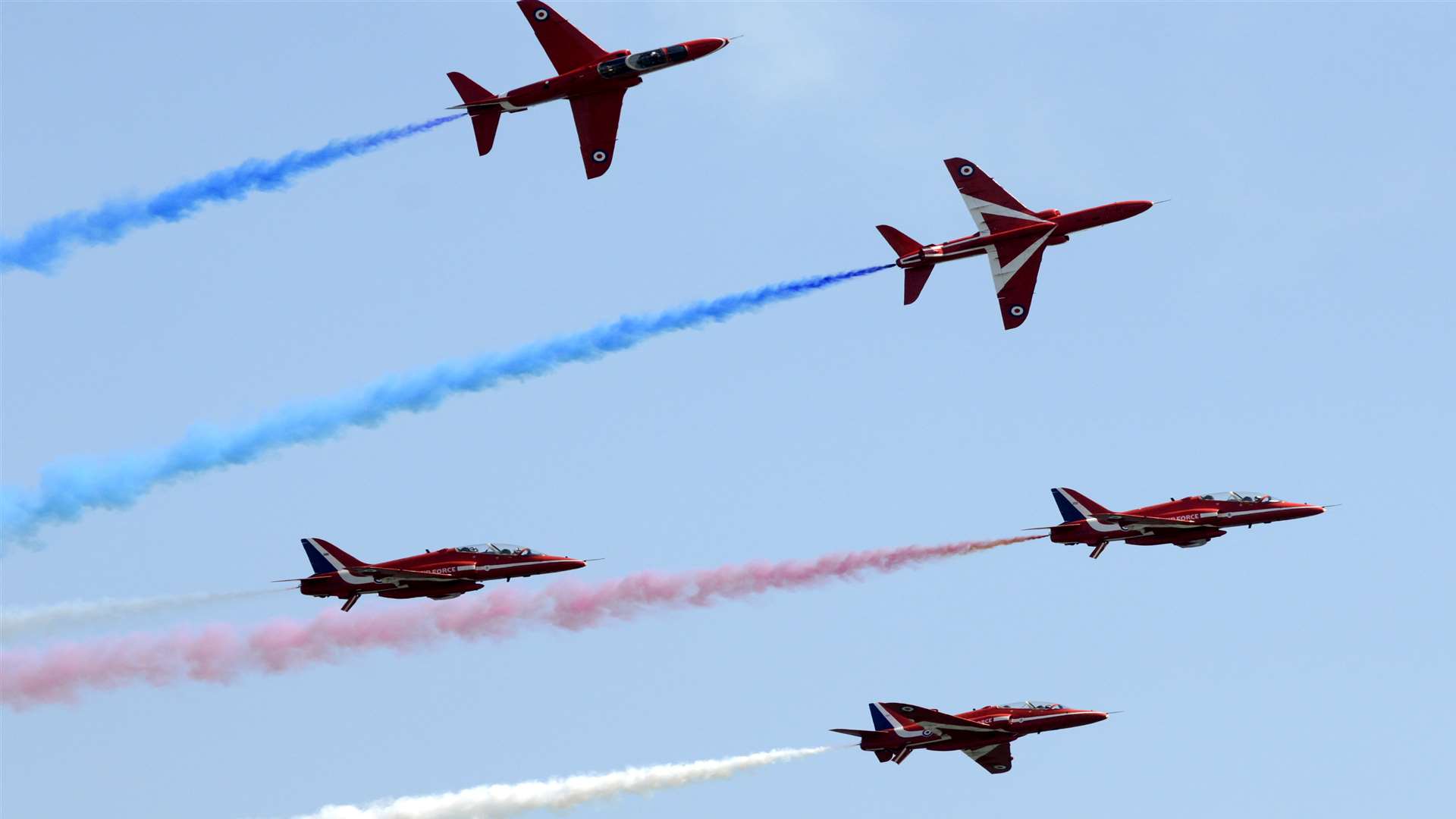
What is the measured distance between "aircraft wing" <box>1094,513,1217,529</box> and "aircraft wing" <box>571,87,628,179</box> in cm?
2279

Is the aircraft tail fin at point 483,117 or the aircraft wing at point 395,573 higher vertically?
the aircraft tail fin at point 483,117

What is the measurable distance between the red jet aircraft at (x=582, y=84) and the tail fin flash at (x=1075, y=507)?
21.0m

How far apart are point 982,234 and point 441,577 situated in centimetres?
2506

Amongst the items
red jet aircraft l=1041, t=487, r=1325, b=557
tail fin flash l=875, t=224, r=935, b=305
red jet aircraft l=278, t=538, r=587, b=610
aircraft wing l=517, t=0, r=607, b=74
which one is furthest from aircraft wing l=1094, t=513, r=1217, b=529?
aircraft wing l=517, t=0, r=607, b=74

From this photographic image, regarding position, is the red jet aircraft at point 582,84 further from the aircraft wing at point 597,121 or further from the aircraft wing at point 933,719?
the aircraft wing at point 933,719

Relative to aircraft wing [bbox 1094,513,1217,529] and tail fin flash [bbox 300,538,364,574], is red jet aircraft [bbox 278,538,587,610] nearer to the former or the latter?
tail fin flash [bbox 300,538,364,574]

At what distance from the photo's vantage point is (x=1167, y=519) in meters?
79.7

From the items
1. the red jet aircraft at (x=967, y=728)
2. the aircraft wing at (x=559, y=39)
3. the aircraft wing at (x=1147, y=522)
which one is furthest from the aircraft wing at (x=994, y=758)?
the aircraft wing at (x=559, y=39)

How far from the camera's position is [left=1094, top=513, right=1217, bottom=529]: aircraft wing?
3113 inches

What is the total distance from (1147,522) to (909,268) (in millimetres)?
12839

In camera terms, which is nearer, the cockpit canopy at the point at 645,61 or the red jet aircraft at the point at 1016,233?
the cockpit canopy at the point at 645,61

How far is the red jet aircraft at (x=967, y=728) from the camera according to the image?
247ft

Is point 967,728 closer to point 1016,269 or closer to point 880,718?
point 880,718

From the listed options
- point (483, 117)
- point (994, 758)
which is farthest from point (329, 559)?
point (994, 758)
